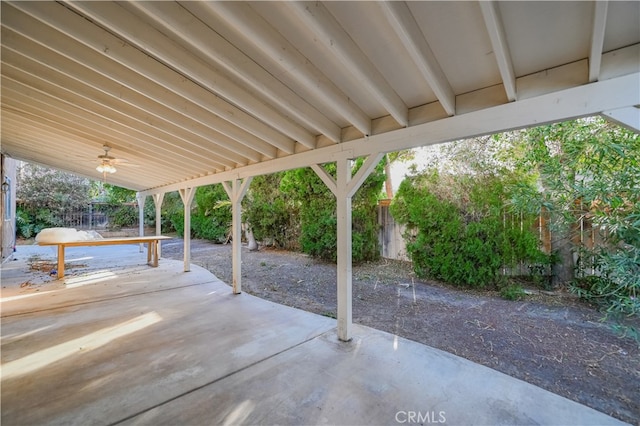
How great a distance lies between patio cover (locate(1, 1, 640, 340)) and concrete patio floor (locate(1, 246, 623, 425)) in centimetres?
74

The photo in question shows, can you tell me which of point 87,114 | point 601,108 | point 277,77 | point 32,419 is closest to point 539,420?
point 601,108

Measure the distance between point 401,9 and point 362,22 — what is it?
0.94 ft

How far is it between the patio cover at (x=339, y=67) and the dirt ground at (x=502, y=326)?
1260 millimetres

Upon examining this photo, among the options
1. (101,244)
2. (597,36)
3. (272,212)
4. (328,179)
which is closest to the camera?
(597,36)

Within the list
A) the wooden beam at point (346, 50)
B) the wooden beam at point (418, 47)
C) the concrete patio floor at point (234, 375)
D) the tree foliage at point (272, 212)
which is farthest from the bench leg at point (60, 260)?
the wooden beam at point (418, 47)

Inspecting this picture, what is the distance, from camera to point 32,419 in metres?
1.93

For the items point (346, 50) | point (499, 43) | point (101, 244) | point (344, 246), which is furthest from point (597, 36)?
point (101, 244)

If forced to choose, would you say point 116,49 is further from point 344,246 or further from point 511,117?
point 511,117

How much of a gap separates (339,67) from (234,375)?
2.81 m

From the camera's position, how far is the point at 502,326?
3512 mm

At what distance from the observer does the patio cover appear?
1698 mm

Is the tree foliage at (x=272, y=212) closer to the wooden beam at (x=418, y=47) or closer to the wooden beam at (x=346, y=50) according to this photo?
the wooden beam at (x=346, y=50)

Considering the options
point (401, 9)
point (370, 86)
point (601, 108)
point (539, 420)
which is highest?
point (401, 9)

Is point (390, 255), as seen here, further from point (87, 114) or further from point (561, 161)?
point (87, 114)
